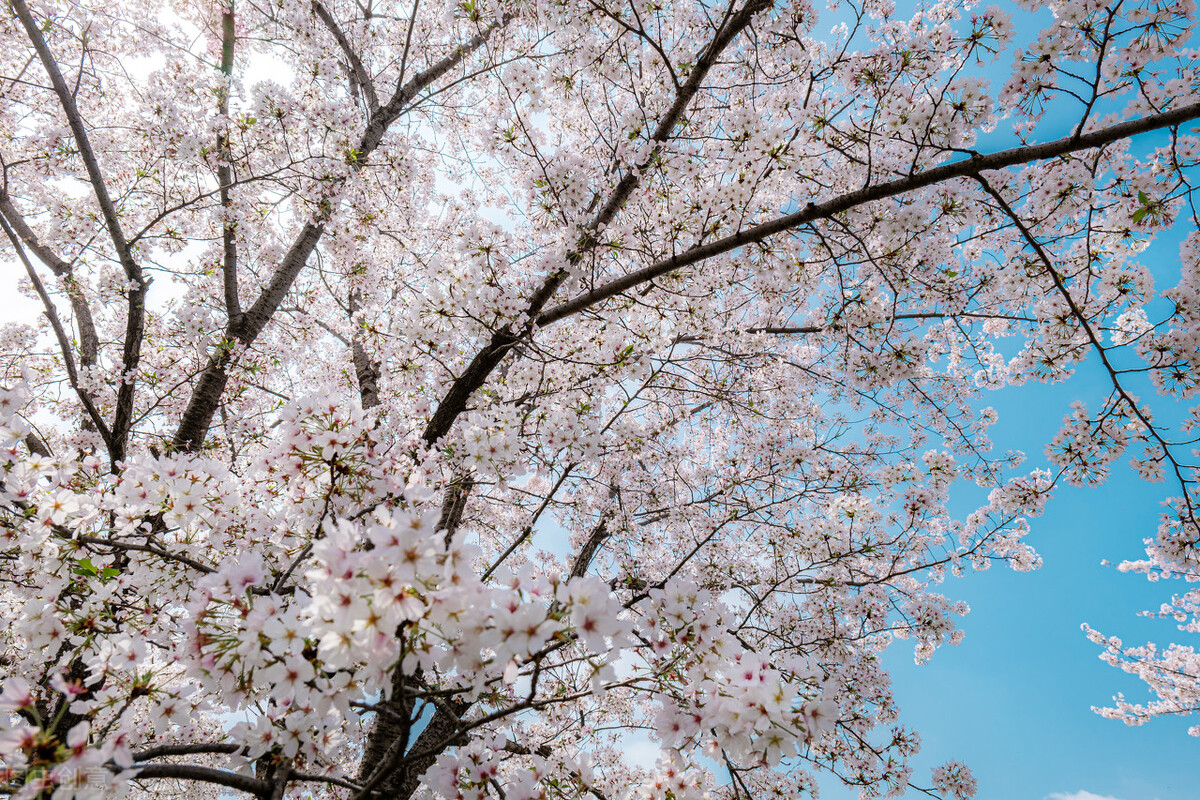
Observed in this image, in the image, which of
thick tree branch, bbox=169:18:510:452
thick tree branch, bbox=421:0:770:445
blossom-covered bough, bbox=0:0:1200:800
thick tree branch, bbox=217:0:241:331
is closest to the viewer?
blossom-covered bough, bbox=0:0:1200:800

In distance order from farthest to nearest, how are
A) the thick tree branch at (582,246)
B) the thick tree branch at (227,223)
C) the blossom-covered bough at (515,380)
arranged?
the thick tree branch at (227,223) < the thick tree branch at (582,246) < the blossom-covered bough at (515,380)

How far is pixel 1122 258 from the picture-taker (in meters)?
3.71

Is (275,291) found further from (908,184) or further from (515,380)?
(908,184)

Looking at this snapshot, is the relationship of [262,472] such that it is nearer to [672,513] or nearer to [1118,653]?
[672,513]

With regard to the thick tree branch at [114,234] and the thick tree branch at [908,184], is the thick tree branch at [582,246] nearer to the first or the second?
the thick tree branch at [908,184]

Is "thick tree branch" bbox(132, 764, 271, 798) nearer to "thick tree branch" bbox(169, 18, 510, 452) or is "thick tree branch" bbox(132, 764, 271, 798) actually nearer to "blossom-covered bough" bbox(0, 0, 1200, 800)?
"blossom-covered bough" bbox(0, 0, 1200, 800)

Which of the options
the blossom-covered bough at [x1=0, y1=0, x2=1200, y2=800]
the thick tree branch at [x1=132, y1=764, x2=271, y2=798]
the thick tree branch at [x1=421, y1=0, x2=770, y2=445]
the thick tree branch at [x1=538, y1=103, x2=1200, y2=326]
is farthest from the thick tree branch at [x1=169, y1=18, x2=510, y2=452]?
the thick tree branch at [x1=132, y1=764, x2=271, y2=798]

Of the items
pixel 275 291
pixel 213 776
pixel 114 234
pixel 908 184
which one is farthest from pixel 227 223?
pixel 908 184

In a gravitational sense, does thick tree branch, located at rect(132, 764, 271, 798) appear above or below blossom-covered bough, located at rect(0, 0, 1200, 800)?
below

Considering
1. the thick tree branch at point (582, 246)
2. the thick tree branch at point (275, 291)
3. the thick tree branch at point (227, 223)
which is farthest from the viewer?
the thick tree branch at point (275, 291)

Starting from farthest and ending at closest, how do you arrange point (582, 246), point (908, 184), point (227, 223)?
point (227, 223) < point (582, 246) < point (908, 184)

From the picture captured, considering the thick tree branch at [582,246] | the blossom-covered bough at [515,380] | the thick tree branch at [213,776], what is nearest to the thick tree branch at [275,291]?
the blossom-covered bough at [515,380]

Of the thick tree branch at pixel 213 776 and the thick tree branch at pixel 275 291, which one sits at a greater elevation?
the thick tree branch at pixel 275 291

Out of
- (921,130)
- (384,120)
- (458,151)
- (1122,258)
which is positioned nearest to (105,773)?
(921,130)
